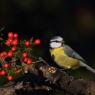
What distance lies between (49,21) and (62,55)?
6381 millimetres

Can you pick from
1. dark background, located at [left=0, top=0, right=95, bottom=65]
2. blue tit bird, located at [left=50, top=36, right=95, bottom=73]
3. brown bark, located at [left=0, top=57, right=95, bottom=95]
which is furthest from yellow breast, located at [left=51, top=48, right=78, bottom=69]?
dark background, located at [left=0, top=0, right=95, bottom=65]

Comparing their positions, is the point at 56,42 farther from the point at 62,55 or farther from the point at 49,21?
the point at 49,21

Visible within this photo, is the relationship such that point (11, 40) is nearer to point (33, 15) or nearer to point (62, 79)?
point (62, 79)

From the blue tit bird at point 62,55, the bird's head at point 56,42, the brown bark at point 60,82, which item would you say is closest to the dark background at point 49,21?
the blue tit bird at point 62,55

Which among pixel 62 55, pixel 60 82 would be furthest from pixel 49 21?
pixel 60 82

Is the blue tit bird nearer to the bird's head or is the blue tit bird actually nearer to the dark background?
the bird's head

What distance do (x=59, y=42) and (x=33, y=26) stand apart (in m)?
6.04

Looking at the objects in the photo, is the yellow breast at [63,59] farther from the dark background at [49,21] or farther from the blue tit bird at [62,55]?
the dark background at [49,21]

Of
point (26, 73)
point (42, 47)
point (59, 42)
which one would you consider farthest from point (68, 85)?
point (42, 47)

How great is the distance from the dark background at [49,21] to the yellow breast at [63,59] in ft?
16.2

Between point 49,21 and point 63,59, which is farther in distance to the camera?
point 49,21

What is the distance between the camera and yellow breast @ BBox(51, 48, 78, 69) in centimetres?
812

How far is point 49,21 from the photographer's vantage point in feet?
47.6

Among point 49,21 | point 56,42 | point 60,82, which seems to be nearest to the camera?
point 60,82
